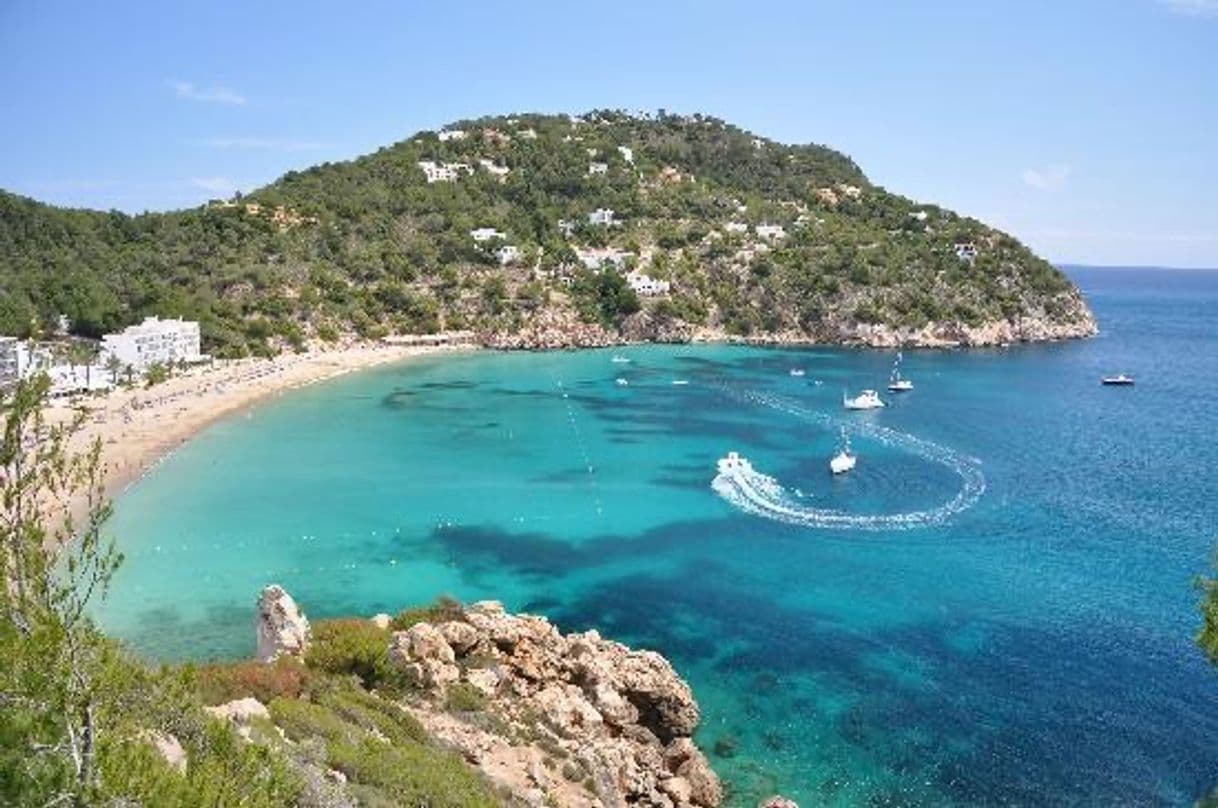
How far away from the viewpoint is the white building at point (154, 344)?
67.2 m

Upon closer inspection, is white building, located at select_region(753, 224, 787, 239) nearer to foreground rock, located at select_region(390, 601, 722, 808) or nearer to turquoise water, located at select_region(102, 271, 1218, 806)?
turquoise water, located at select_region(102, 271, 1218, 806)

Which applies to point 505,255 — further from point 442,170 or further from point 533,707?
point 533,707

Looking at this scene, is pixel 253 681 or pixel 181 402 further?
pixel 181 402

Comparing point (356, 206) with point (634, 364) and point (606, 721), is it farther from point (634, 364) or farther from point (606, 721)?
point (606, 721)

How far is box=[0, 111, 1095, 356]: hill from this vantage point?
285ft

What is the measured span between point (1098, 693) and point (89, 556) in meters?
24.7

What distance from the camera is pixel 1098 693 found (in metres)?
25.0

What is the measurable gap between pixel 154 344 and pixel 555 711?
59756 millimetres

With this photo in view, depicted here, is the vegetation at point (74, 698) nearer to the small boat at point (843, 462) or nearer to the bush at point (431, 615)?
the bush at point (431, 615)

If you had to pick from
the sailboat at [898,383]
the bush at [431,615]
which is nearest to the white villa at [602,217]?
the sailboat at [898,383]

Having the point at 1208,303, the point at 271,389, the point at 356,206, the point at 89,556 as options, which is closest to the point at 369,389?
the point at 271,389

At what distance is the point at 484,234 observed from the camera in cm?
10844

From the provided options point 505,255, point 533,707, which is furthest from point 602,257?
point 533,707

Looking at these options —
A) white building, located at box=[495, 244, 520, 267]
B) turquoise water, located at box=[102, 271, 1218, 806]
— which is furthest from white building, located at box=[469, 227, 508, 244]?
turquoise water, located at box=[102, 271, 1218, 806]
